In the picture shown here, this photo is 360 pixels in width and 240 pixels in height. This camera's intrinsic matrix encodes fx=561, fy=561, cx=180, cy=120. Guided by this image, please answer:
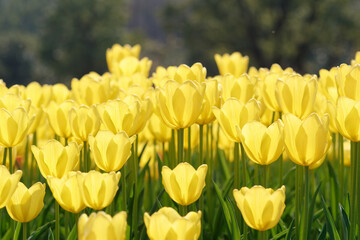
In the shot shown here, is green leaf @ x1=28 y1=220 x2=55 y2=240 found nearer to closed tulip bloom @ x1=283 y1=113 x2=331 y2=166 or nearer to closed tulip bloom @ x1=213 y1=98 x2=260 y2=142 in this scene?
closed tulip bloom @ x1=213 y1=98 x2=260 y2=142

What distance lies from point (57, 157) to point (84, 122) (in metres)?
0.29

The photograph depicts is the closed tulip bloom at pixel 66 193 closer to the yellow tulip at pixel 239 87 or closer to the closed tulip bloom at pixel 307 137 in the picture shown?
the closed tulip bloom at pixel 307 137

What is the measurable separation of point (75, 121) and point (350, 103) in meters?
0.97

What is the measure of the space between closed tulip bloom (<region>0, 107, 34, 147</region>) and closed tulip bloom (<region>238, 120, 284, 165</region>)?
2.43ft

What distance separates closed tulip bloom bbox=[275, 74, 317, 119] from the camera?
6.29ft

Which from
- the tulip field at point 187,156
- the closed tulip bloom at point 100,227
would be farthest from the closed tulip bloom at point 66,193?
the closed tulip bloom at point 100,227

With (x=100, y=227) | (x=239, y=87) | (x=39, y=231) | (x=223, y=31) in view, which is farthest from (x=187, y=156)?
(x=223, y=31)

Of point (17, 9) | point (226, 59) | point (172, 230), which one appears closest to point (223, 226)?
point (172, 230)

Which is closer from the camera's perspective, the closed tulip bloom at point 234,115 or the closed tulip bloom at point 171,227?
the closed tulip bloom at point 171,227

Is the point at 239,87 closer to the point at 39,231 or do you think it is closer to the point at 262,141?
the point at 262,141

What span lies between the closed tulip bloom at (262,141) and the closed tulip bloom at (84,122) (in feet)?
1.89

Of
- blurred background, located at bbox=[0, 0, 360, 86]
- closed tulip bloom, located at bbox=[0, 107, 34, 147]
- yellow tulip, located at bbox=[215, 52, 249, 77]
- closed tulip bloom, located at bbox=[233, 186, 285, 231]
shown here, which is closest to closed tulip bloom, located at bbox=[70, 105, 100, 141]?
closed tulip bloom, located at bbox=[0, 107, 34, 147]

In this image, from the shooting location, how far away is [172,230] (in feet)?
4.31

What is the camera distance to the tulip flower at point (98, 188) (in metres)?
1.51
